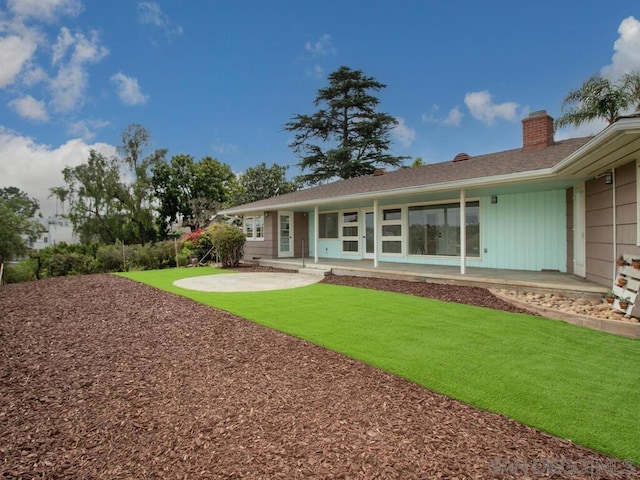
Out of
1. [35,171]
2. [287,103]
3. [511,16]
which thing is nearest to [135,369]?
[511,16]

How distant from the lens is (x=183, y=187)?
3092cm

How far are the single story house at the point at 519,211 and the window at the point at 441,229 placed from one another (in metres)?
0.03

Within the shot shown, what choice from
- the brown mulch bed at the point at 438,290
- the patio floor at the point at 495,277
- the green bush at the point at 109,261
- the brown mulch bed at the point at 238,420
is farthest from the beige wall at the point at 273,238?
the brown mulch bed at the point at 238,420

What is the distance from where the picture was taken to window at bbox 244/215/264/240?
53.3ft

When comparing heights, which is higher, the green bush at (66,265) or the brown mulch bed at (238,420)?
the green bush at (66,265)

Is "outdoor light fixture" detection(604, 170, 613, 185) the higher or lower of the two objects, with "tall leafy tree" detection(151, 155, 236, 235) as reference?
lower

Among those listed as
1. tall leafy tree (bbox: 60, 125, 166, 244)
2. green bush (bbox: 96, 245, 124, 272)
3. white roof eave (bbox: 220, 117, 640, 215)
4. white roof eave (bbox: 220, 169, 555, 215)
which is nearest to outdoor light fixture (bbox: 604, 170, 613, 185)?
white roof eave (bbox: 220, 117, 640, 215)

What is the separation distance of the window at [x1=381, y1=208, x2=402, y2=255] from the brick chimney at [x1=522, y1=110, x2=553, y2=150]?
4.32m

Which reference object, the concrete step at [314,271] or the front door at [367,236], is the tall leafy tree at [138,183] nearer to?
the concrete step at [314,271]

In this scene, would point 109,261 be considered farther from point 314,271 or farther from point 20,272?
point 314,271

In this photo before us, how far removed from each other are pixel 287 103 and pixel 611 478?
93.2 feet

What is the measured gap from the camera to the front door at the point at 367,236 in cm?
1320

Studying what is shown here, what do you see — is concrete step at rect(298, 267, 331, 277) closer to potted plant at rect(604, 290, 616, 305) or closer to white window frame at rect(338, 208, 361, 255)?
white window frame at rect(338, 208, 361, 255)

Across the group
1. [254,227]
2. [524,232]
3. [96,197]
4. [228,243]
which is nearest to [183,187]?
[96,197]
